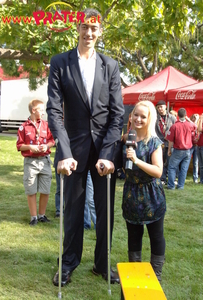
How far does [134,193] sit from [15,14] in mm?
5878

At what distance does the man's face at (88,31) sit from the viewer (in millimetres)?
3020

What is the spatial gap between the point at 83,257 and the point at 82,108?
1771mm

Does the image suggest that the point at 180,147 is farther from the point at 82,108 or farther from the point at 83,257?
the point at 82,108

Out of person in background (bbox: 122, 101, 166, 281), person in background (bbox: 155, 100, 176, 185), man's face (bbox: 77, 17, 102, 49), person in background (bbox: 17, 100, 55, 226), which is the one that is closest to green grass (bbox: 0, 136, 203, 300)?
person in background (bbox: 17, 100, 55, 226)

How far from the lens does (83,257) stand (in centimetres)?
395

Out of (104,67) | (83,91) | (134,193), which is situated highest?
(104,67)

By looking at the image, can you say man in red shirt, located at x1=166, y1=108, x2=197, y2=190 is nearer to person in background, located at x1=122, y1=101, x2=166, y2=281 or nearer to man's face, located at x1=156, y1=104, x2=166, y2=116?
man's face, located at x1=156, y1=104, x2=166, y2=116

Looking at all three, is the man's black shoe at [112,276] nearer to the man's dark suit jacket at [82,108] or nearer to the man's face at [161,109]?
the man's dark suit jacket at [82,108]

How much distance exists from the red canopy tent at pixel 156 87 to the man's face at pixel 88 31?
798 centimetres

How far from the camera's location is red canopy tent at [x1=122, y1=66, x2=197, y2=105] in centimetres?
1103

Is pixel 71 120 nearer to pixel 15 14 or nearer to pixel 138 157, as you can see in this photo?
pixel 138 157

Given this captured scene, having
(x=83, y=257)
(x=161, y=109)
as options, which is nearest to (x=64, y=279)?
(x=83, y=257)

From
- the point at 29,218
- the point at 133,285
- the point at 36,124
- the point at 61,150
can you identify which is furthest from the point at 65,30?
the point at 133,285

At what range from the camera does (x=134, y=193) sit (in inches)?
120
